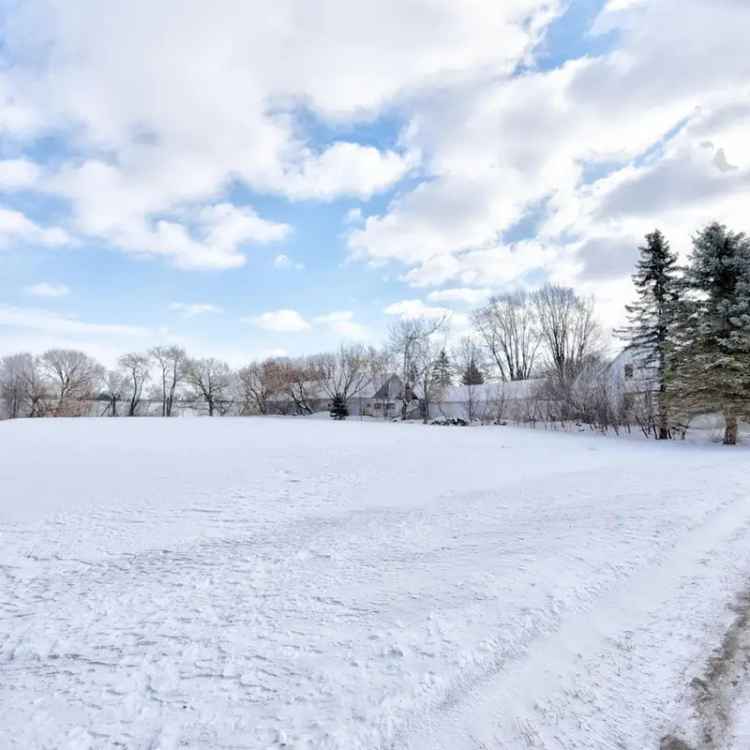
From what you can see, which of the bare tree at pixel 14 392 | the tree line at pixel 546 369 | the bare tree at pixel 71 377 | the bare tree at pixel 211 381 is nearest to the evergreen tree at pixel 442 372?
the tree line at pixel 546 369

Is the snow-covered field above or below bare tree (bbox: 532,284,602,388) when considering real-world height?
below

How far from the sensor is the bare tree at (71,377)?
4797 cm

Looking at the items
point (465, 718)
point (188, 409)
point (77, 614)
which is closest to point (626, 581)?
point (465, 718)

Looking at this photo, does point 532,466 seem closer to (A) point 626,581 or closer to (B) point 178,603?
(A) point 626,581

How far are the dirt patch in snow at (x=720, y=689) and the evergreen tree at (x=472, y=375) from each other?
4586cm

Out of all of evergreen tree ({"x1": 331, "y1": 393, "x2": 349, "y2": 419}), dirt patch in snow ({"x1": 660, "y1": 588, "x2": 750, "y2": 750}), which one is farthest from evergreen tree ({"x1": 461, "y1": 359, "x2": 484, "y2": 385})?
dirt patch in snow ({"x1": 660, "y1": 588, "x2": 750, "y2": 750})

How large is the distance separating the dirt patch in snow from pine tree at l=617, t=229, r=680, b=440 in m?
21.2

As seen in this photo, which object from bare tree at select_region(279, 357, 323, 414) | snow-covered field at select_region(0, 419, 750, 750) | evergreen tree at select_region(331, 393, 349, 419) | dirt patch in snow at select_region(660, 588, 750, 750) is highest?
bare tree at select_region(279, 357, 323, 414)

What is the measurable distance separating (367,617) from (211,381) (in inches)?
2343

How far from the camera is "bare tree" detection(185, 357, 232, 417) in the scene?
2294 inches

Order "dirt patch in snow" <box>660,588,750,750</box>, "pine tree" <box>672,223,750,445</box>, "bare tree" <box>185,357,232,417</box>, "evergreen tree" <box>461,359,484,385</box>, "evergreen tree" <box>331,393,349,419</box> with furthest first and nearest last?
"bare tree" <box>185,357,232,417</box>, "evergreen tree" <box>461,359,484,385</box>, "evergreen tree" <box>331,393,349,419</box>, "pine tree" <box>672,223,750,445</box>, "dirt patch in snow" <box>660,588,750,750</box>

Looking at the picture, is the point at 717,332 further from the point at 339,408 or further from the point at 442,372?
the point at 339,408

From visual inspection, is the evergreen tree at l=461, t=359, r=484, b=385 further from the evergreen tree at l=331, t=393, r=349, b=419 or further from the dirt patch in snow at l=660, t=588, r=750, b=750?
the dirt patch in snow at l=660, t=588, r=750, b=750

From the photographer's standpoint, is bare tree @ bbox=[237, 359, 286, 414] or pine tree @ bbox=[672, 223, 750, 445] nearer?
pine tree @ bbox=[672, 223, 750, 445]
